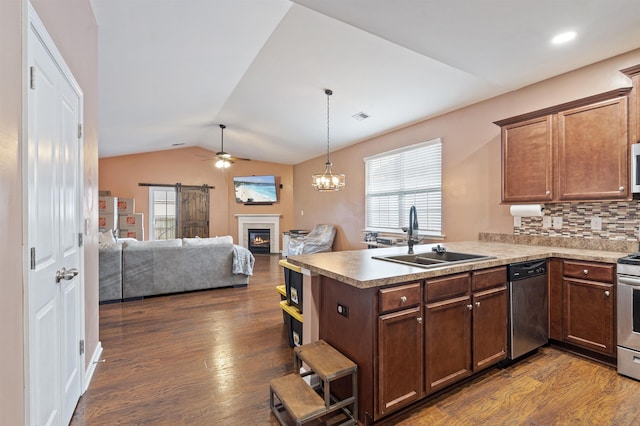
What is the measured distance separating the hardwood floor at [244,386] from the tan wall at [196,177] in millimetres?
5697

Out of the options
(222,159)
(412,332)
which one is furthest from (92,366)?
(222,159)

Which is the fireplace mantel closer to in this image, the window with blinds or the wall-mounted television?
the wall-mounted television

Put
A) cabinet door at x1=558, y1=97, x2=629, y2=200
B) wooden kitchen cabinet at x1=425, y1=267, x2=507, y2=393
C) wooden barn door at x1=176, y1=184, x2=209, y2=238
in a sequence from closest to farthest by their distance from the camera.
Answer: wooden kitchen cabinet at x1=425, y1=267, x2=507, y2=393 → cabinet door at x1=558, y1=97, x2=629, y2=200 → wooden barn door at x1=176, y1=184, x2=209, y2=238

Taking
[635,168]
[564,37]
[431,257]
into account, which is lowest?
[431,257]

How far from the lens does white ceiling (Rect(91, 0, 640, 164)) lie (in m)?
2.30

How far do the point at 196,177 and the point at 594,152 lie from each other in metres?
8.60

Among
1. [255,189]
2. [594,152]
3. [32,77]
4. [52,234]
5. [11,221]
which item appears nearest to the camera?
[11,221]

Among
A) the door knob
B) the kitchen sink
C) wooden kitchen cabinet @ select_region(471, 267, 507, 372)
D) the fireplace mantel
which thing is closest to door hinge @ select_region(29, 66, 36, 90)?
the door knob

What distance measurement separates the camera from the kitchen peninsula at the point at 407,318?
1.77m

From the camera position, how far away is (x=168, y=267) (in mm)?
4555

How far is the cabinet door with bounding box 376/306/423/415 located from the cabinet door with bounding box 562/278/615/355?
66.1 inches

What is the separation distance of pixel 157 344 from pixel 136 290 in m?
1.79

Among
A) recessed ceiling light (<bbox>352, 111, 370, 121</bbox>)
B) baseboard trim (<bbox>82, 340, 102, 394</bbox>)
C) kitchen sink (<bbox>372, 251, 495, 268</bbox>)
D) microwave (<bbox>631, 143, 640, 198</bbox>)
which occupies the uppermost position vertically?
recessed ceiling light (<bbox>352, 111, 370, 121</bbox>)

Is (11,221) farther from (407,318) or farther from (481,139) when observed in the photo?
(481,139)
